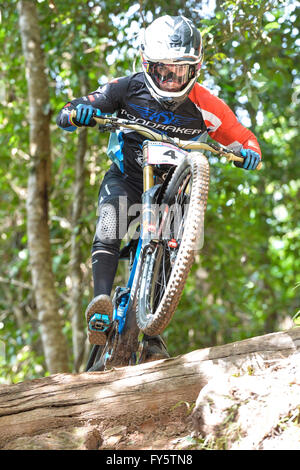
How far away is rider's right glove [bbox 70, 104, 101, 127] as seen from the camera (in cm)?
324

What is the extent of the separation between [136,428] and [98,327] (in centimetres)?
87

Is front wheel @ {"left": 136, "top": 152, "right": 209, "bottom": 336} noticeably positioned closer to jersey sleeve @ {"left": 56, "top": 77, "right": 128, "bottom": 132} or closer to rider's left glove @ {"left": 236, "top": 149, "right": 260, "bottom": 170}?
rider's left glove @ {"left": 236, "top": 149, "right": 260, "bottom": 170}

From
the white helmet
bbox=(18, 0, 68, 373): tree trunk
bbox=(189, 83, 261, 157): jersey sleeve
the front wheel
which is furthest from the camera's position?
bbox=(18, 0, 68, 373): tree trunk

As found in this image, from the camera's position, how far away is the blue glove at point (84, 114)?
3.24 meters

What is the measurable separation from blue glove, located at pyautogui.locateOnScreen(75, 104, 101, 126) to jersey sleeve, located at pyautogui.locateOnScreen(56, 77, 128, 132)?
19cm

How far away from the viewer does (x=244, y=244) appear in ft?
27.8

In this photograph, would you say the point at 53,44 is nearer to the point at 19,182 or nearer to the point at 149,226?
the point at 19,182

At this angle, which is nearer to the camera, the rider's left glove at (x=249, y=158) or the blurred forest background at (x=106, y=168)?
the rider's left glove at (x=249, y=158)

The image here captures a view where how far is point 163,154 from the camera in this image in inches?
134

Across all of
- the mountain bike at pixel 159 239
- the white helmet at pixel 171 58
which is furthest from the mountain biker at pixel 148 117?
the mountain bike at pixel 159 239

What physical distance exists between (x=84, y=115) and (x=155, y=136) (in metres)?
0.45

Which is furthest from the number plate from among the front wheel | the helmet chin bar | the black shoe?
the black shoe

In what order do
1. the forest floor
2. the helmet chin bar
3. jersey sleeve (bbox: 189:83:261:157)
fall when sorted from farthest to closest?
jersey sleeve (bbox: 189:83:261:157), the helmet chin bar, the forest floor

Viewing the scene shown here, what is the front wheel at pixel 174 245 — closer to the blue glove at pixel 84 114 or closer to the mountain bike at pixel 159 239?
the mountain bike at pixel 159 239
